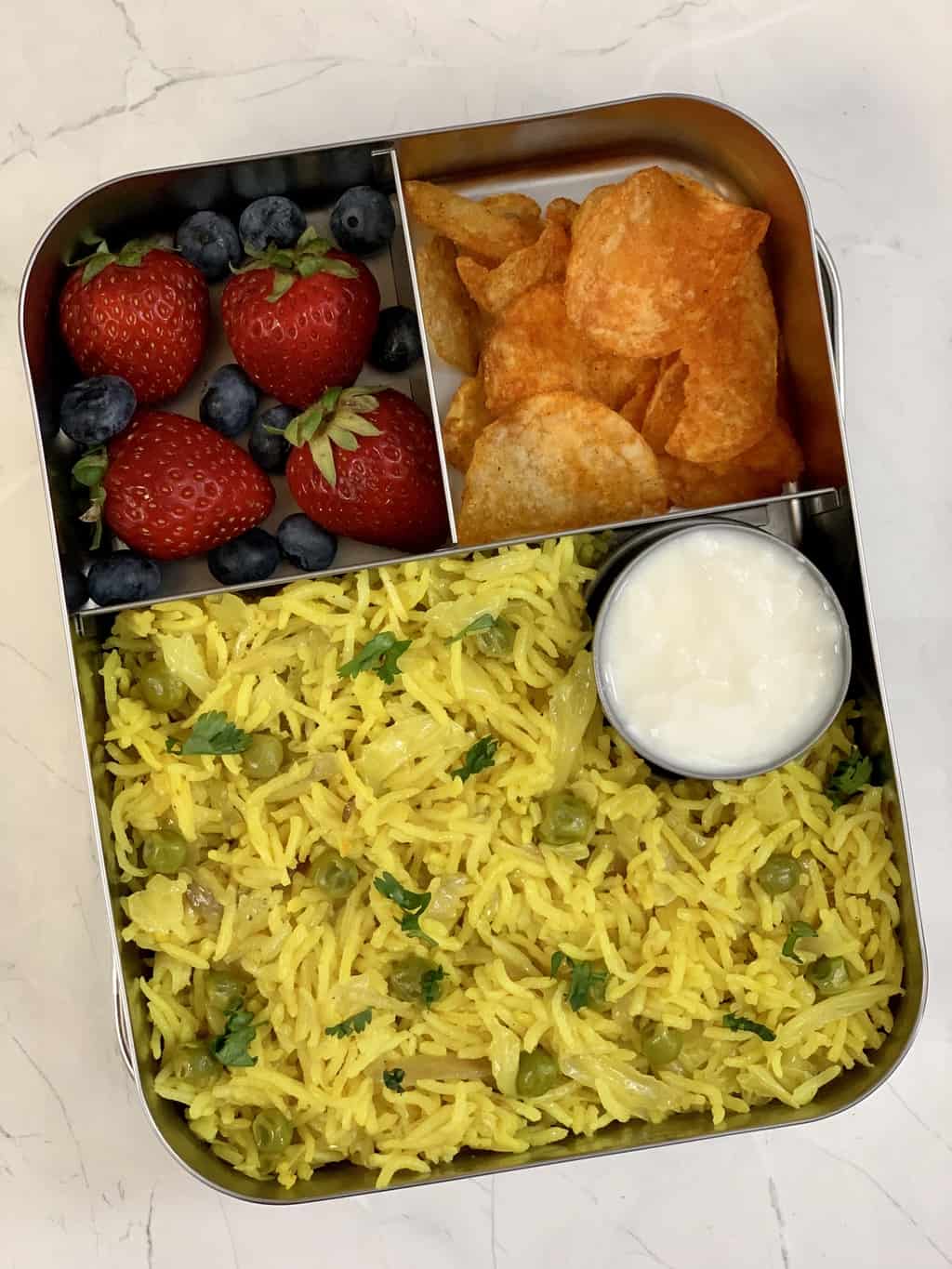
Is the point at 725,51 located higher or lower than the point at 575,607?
higher

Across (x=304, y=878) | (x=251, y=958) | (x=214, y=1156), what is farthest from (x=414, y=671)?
(x=214, y=1156)

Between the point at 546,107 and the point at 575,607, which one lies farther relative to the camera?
the point at 546,107

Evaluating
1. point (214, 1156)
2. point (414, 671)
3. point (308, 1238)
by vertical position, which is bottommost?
point (308, 1238)

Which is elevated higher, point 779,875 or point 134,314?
point 134,314

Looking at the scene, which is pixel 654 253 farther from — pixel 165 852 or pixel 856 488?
pixel 165 852

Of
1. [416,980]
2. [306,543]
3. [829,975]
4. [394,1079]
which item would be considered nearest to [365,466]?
[306,543]

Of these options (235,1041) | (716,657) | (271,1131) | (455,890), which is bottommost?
(271,1131)

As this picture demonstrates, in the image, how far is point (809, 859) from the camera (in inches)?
62.9

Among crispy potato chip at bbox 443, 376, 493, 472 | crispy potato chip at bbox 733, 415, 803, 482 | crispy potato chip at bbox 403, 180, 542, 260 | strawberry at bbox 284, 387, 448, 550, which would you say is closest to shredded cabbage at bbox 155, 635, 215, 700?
strawberry at bbox 284, 387, 448, 550

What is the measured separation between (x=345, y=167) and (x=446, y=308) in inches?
10.3

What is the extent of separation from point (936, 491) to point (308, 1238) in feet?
5.21

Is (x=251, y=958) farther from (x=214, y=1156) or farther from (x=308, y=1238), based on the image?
(x=308, y=1238)

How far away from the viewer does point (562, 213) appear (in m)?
1.72

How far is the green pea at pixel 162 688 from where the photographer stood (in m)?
1.55
